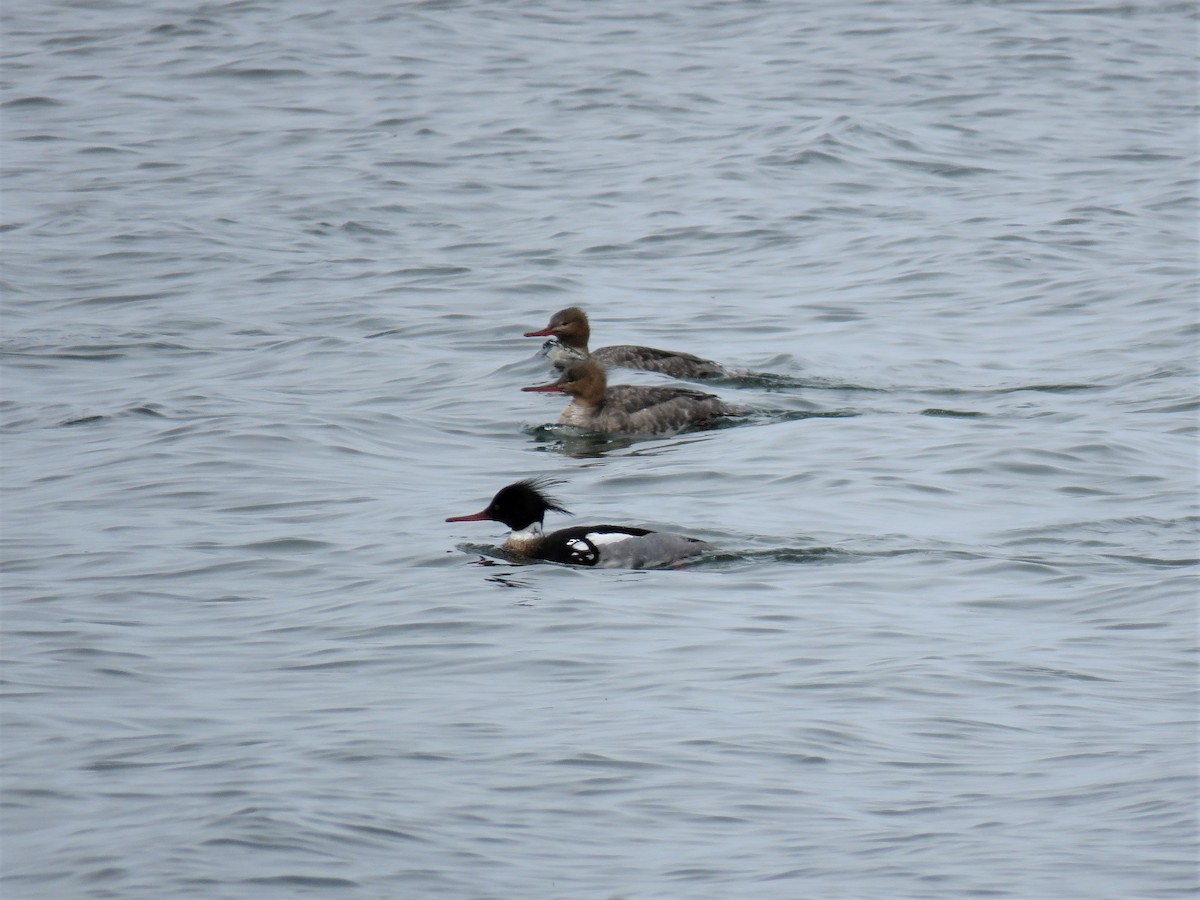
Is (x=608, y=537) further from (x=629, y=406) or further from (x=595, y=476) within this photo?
(x=629, y=406)

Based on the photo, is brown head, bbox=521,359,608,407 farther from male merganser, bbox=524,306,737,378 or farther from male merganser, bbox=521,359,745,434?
male merganser, bbox=524,306,737,378

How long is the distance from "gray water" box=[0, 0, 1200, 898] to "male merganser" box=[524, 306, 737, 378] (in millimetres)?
262

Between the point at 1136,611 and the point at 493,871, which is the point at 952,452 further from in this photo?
the point at 493,871

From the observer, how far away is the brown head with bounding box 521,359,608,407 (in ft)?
45.8

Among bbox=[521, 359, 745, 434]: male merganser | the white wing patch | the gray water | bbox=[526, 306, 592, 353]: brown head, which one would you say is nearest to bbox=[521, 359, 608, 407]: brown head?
bbox=[521, 359, 745, 434]: male merganser

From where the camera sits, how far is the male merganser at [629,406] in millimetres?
13820

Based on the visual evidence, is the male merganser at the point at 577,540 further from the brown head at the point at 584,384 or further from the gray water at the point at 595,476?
the brown head at the point at 584,384

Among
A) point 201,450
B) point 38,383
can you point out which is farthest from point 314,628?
point 38,383

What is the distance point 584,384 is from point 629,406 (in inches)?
15.9

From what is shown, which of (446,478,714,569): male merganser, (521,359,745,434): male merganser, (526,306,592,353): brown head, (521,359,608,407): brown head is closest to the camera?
(446,478,714,569): male merganser

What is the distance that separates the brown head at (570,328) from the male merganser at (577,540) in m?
5.02

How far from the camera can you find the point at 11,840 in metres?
6.36

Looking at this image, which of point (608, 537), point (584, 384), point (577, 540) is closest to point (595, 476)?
point (584, 384)

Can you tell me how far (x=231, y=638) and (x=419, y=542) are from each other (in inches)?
78.9
